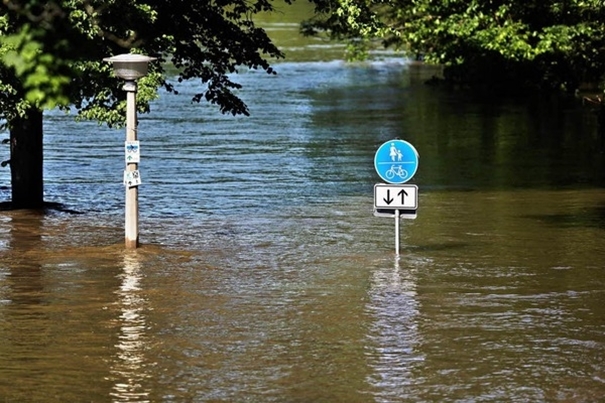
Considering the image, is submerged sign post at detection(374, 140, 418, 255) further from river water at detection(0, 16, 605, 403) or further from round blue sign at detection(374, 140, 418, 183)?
river water at detection(0, 16, 605, 403)

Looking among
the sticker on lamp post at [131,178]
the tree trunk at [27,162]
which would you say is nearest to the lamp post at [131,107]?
the sticker on lamp post at [131,178]

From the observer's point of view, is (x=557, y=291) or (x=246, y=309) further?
(x=557, y=291)

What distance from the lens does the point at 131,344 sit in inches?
508

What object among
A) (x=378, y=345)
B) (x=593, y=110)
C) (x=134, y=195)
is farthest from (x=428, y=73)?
(x=378, y=345)

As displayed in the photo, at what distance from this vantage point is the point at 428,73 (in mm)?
68688

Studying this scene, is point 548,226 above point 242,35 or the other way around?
the other way around

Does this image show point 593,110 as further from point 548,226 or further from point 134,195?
point 134,195

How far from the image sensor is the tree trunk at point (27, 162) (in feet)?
74.7

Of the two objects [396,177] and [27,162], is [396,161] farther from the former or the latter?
[27,162]

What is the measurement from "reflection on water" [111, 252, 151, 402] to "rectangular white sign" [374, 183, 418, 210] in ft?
9.75

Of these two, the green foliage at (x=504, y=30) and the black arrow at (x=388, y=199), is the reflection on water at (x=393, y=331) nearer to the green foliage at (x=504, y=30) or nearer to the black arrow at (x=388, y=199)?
the black arrow at (x=388, y=199)

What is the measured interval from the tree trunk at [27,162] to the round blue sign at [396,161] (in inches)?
276

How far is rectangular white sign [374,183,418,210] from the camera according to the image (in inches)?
682

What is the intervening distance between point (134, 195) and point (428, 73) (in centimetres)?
5158
